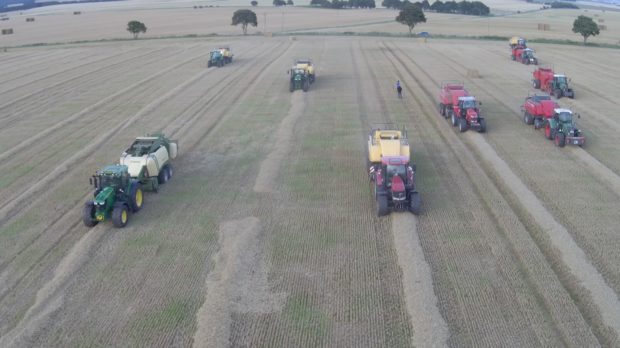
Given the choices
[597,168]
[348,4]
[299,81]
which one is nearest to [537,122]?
[597,168]

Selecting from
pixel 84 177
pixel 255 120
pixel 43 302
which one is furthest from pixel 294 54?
pixel 43 302

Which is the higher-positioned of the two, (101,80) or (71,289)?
(101,80)

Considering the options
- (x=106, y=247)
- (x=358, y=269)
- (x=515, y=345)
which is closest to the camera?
(x=515, y=345)

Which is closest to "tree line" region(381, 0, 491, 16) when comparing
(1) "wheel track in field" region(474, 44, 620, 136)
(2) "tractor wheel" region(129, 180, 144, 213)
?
(1) "wheel track in field" region(474, 44, 620, 136)

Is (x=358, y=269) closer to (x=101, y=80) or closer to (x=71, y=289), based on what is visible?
(x=71, y=289)

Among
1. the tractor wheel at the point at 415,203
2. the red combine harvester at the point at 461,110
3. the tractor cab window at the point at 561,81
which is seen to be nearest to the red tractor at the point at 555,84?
the tractor cab window at the point at 561,81

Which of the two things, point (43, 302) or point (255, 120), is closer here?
point (43, 302)
